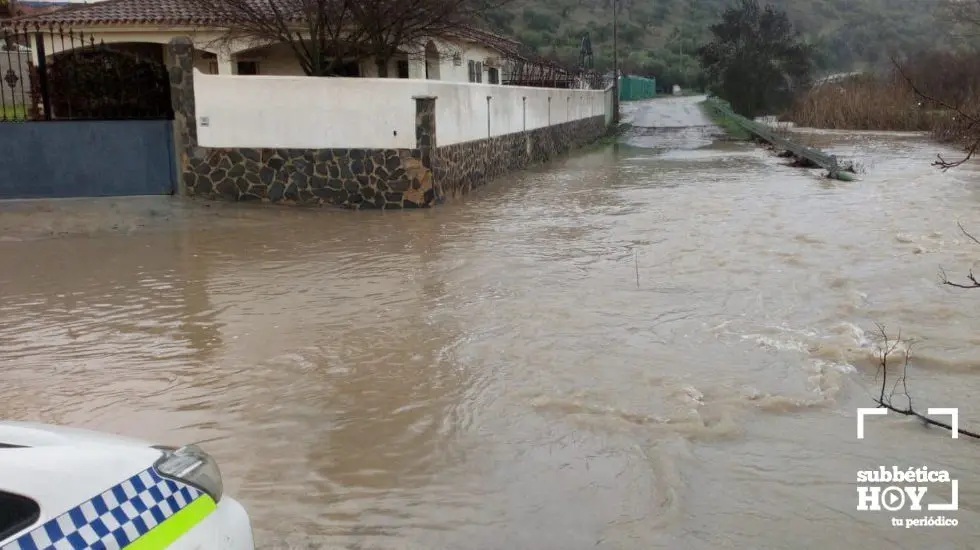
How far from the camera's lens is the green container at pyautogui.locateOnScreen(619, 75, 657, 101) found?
75.2m

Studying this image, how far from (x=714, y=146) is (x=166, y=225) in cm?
2407

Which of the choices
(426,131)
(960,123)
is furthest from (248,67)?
(960,123)

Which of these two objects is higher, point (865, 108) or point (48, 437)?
point (865, 108)

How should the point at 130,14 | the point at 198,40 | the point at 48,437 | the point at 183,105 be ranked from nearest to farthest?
1. the point at 48,437
2. the point at 183,105
3. the point at 198,40
4. the point at 130,14

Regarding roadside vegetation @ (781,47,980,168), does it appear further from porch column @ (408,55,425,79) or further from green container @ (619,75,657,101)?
green container @ (619,75,657,101)

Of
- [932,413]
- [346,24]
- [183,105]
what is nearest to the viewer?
[932,413]

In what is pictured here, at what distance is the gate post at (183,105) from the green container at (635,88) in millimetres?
60580

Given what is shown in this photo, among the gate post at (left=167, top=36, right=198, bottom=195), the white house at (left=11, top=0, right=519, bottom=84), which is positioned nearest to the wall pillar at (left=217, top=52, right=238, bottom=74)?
the white house at (left=11, top=0, right=519, bottom=84)

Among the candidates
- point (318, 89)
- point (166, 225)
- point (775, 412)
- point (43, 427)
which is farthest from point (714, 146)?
point (43, 427)

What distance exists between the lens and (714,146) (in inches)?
1298

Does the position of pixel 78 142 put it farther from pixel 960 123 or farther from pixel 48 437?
pixel 960 123

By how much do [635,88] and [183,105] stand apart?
68.5 meters

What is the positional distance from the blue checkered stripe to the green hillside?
7220 centimetres

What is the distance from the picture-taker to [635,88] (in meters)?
79.0
